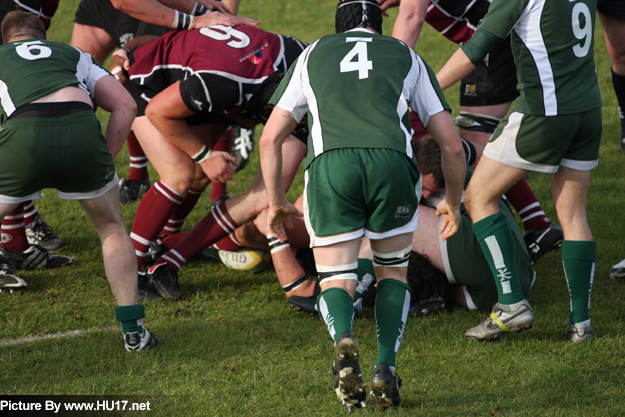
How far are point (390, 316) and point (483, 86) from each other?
2.65 metres

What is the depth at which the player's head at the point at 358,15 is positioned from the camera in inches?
116

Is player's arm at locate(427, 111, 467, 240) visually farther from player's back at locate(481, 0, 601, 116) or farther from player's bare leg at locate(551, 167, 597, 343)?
player's bare leg at locate(551, 167, 597, 343)

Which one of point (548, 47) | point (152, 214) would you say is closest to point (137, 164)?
point (152, 214)

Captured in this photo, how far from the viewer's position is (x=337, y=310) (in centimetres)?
257

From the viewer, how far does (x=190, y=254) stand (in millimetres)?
4270

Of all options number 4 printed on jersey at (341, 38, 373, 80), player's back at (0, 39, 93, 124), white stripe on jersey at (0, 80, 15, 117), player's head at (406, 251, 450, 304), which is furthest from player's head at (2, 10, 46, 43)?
player's head at (406, 251, 450, 304)

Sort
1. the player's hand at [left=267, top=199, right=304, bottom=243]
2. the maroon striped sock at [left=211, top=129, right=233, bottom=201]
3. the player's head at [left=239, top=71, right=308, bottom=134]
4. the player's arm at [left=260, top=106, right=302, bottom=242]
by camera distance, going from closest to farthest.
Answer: the player's arm at [left=260, top=106, right=302, bottom=242]
the player's hand at [left=267, top=199, right=304, bottom=243]
the player's head at [left=239, top=71, right=308, bottom=134]
the maroon striped sock at [left=211, top=129, right=233, bottom=201]

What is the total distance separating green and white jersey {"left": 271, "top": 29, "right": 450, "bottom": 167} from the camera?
8.63 ft

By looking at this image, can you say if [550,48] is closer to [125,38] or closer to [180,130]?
[180,130]

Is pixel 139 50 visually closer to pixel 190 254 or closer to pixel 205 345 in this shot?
pixel 190 254

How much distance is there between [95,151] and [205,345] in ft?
3.74

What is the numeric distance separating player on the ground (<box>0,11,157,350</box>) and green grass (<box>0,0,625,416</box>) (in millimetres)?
330

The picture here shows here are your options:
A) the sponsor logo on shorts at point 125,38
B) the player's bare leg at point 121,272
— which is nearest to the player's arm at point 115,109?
the player's bare leg at point 121,272

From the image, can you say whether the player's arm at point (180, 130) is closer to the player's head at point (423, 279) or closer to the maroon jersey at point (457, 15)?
the player's head at point (423, 279)
